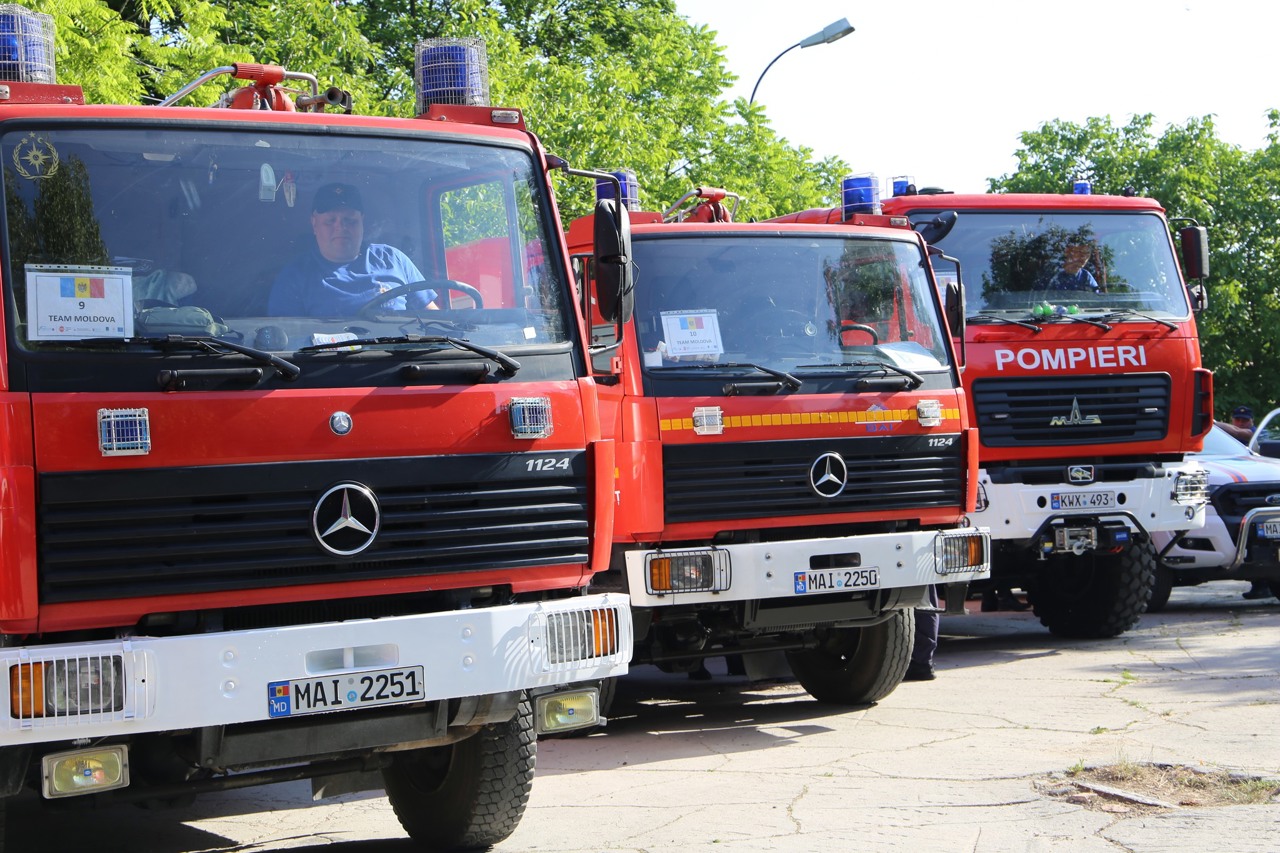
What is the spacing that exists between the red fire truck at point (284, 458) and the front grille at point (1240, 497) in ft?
29.7

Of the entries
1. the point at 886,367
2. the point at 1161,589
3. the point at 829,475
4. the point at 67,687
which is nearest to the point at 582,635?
the point at 67,687

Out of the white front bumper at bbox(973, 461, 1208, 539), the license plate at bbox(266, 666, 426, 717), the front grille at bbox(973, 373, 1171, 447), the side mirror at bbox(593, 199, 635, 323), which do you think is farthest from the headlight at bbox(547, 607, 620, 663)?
the front grille at bbox(973, 373, 1171, 447)

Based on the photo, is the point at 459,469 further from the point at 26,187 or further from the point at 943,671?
the point at 943,671

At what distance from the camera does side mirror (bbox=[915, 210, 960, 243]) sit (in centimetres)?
1006

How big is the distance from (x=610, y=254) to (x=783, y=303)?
8.26 ft

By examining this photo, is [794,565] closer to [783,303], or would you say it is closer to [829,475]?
[829,475]

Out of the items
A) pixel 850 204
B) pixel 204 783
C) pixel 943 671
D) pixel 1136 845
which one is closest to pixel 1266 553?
pixel 943 671

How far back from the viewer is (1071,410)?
1091 cm

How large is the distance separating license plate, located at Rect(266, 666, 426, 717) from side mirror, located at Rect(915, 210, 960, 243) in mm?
5779

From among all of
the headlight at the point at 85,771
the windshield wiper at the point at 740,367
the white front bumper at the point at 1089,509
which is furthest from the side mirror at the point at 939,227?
the headlight at the point at 85,771

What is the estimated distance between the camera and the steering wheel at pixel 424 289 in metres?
5.45

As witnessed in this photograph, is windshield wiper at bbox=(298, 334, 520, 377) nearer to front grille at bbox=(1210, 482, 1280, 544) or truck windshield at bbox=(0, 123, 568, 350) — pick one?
truck windshield at bbox=(0, 123, 568, 350)

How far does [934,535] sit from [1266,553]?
19.3 feet

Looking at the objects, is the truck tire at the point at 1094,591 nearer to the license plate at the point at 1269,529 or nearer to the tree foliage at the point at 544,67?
the license plate at the point at 1269,529
